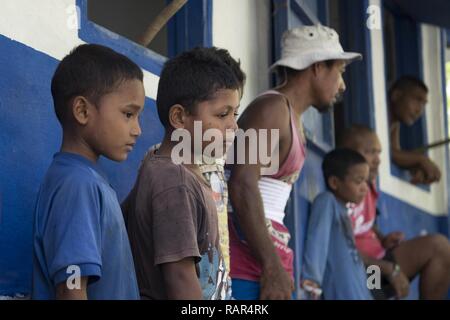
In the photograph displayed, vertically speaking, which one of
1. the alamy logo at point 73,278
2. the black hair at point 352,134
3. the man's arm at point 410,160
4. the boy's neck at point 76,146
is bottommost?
the alamy logo at point 73,278

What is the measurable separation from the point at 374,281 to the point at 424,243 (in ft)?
3.64

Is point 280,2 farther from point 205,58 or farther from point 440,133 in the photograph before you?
point 440,133

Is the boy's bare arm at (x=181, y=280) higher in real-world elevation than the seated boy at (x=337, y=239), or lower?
lower

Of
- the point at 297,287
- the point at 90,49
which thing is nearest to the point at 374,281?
the point at 297,287

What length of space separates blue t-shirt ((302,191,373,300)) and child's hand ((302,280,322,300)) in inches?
2.2

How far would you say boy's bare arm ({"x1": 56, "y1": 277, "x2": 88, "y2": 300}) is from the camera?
2.45 meters

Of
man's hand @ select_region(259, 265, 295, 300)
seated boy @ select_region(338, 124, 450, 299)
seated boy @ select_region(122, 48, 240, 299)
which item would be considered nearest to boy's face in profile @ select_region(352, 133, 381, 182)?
seated boy @ select_region(338, 124, 450, 299)

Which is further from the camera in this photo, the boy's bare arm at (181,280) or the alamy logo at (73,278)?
the boy's bare arm at (181,280)

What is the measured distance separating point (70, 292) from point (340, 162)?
10.6 feet

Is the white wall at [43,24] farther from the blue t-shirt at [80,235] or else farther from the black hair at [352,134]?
the black hair at [352,134]

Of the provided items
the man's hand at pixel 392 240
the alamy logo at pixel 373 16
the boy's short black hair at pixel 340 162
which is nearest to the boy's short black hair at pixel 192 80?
the boy's short black hair at pixel 340 162

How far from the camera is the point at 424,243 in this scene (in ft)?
19.9

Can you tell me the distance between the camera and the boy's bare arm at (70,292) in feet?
8.03

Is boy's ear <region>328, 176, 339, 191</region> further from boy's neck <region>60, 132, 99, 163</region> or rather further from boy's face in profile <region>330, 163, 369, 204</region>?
boy's neck <region>60, 132, 99, 163</region>
